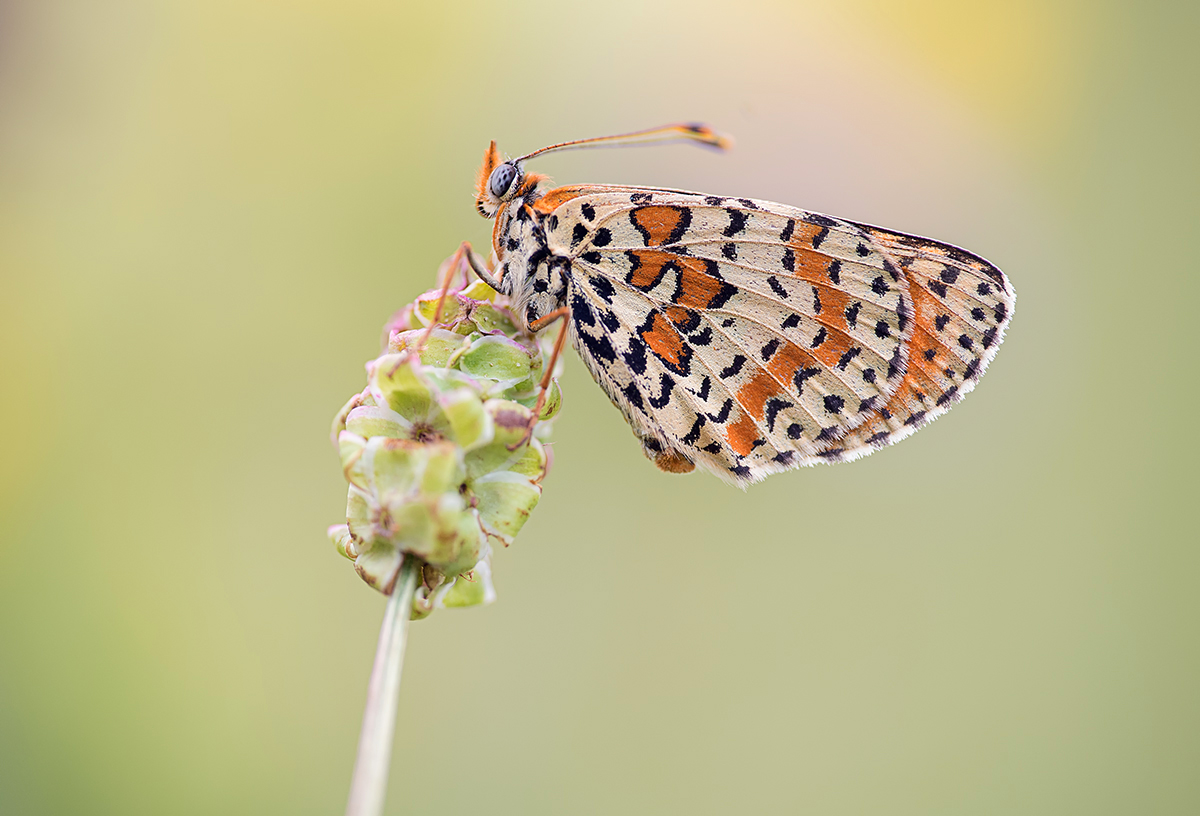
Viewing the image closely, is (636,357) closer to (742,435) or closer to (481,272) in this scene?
(742,435)

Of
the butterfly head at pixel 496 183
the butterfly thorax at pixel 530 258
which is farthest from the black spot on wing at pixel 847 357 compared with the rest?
the butterfly head at pixel 496 183

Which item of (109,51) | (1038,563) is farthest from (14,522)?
(1038,563)

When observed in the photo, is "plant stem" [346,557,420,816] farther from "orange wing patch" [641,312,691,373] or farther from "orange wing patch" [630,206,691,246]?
"orange wing patch" [630,206,691,246]

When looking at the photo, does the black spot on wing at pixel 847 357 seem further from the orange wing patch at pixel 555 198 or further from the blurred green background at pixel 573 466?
the blurred green background at pixel 573 466

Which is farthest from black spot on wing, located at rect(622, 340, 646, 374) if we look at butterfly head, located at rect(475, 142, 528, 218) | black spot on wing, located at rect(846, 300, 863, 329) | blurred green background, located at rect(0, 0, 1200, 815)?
blurred green background, located at rect(0, 0, 1200, 815)

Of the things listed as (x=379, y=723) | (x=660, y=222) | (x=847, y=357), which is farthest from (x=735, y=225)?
(x=379, y=723)
